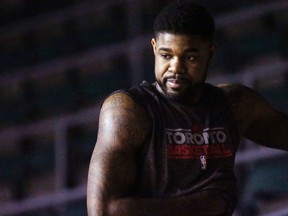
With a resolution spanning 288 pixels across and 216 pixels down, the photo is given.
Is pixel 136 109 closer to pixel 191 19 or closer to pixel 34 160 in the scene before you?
pixel 191 19

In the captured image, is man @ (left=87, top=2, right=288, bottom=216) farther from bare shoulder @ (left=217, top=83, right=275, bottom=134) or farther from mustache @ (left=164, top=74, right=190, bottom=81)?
bare shoulder @ (left=217, top=83, right=275, bottom=134)

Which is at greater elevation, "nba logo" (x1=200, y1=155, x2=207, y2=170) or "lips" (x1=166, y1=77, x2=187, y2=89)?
"lips" (x1=166, y1=77, x2=187, y2=89)

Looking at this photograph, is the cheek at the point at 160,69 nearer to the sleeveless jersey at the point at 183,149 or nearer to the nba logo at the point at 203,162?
the sleeveless jersey at the point at 183,149

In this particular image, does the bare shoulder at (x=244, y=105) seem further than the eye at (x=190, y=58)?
Yes

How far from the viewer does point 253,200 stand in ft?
13.5

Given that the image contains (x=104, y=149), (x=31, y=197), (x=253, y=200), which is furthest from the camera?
(x=31, y=197)

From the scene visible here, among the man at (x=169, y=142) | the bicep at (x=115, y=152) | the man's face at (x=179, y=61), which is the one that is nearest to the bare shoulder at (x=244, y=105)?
the man at (x=169, y=142)

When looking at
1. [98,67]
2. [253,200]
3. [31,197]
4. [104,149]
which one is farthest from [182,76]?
[98,67]

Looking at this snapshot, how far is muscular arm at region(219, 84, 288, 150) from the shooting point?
8.11 feet

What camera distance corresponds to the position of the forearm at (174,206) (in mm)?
2094

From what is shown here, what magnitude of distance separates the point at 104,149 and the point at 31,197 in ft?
8.92

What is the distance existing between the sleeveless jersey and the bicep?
0.11 feet

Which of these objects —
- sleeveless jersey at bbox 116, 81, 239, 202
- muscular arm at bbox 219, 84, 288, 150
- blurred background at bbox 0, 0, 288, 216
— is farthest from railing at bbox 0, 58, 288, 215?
sleeveless jersey at bbox 116, 81, 239, 202

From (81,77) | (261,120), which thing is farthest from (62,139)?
(261,120)
